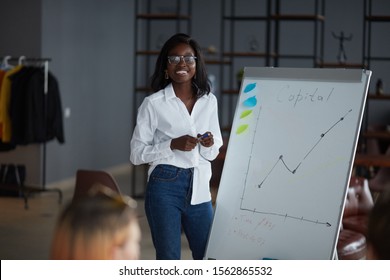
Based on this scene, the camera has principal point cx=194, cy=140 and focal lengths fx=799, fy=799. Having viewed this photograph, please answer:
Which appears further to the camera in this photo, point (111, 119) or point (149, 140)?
point (111, 119)

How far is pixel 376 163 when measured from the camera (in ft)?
21.9

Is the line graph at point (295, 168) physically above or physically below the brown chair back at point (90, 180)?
above

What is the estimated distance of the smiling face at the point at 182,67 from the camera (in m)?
3.25

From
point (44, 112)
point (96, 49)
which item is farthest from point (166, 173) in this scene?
point (96, 49)

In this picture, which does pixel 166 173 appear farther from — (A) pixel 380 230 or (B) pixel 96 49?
(B) pixel 96 49

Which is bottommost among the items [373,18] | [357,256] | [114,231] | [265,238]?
[357,256]

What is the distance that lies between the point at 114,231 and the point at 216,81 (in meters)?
11.3

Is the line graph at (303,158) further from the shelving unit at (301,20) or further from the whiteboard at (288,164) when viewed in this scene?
the shelving unit at (301,20)

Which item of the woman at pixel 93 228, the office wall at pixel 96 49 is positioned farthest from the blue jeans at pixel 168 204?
the office wall at pixel 96 49

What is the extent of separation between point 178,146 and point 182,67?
1.09 feet

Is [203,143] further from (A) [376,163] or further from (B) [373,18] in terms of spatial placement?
(B) [373,18]

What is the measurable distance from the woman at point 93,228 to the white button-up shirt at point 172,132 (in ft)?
5.21

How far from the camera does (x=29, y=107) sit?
8.57 metres
